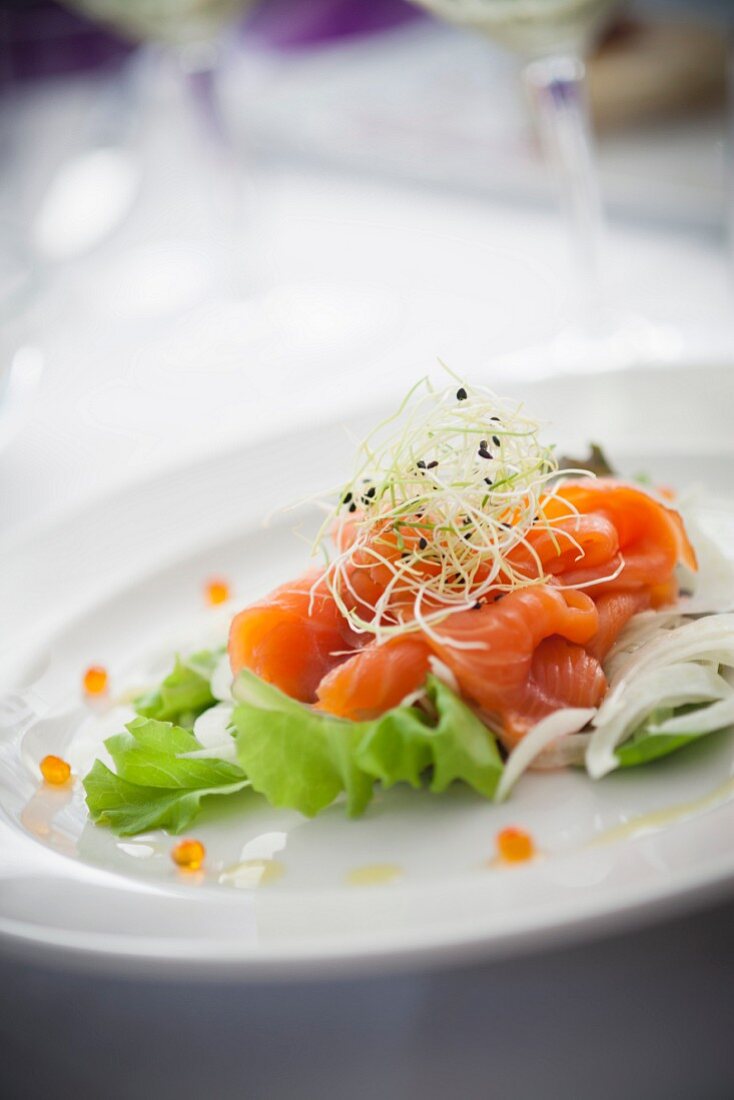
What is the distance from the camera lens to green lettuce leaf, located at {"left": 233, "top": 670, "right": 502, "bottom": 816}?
143 centimetres

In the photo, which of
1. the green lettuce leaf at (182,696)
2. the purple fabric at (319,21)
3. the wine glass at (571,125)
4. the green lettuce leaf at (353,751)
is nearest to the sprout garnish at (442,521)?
the green lettuce leaf at (353,751)

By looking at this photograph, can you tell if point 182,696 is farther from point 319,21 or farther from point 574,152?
point 319,21

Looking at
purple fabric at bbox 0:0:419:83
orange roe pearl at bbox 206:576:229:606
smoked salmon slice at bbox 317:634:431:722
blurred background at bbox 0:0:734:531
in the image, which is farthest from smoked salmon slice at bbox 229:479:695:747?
purple fabric at bbox 0:0:419:83

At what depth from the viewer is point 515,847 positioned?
133 centimetres

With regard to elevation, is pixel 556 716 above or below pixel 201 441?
above

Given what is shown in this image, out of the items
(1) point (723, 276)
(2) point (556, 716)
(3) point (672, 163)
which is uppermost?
(2) point (556, 716)

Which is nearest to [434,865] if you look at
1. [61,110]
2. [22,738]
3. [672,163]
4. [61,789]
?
[61,789]

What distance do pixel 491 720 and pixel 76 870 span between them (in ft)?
1.52

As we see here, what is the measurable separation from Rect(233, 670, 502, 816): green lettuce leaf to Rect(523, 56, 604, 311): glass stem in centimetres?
187

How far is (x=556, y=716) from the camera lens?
145 centimetres

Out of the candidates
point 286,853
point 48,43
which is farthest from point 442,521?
point 48,43

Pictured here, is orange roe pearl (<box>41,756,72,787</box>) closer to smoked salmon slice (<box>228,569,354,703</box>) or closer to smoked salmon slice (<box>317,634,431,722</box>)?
smoked salmon slice (<box>228,569,354,703</box>)

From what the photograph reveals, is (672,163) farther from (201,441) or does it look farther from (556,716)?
(556,716)

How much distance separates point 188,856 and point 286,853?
0.33 feet
